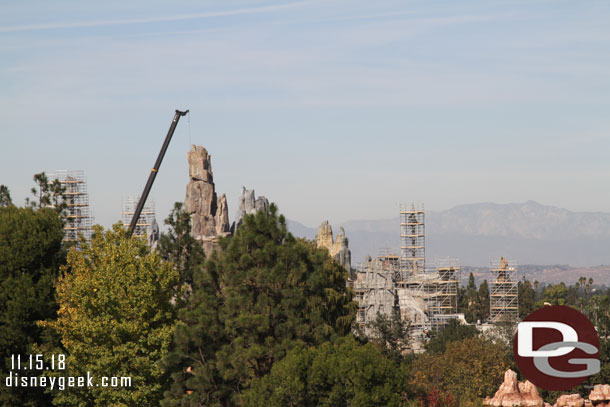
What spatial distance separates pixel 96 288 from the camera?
31.4 metres

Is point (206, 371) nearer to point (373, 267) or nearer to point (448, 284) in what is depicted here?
point (373, 267)

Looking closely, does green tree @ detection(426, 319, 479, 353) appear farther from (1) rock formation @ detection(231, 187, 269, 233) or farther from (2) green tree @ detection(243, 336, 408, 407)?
(1) rock formation @ detection(231, 187, 269, 233)

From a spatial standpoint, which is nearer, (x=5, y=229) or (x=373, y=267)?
(x=5, y=229)

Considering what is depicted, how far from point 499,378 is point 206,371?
73.0ft

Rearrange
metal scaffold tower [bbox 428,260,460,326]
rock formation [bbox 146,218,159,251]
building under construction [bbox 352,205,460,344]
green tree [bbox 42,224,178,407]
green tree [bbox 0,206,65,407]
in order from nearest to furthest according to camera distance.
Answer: green tree [bbox 42,224,178,407], green tree [bbox 0,206,65,407], building under construction [bbox 352,205,460,344], metal scaffold tower [bbox 428,260,460,326], rock formation [bbox 146,218,159,251]

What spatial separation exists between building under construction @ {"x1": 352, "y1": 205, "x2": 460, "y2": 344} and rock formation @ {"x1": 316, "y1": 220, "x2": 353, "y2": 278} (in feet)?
7.26

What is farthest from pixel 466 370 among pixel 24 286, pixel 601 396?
pixel 24 286

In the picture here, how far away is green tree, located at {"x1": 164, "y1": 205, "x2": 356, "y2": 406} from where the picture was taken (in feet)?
89.0

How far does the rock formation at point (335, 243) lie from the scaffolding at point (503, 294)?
16.2 meters

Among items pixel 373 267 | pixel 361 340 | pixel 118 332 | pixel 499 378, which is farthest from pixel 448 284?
pixel 118 332

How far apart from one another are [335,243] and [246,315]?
61.5m

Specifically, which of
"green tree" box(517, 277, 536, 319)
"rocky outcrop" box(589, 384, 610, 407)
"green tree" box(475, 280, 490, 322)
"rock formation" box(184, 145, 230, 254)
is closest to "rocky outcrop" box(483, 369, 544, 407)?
"rocky outcrop" box(589, 384, 610, 407)

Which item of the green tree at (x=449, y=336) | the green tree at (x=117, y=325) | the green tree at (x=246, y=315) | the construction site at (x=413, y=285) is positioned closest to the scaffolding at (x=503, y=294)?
the construction site at (x=413, y=285)

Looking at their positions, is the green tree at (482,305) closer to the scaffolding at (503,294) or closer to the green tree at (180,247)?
the scaffolding at (503,294)
